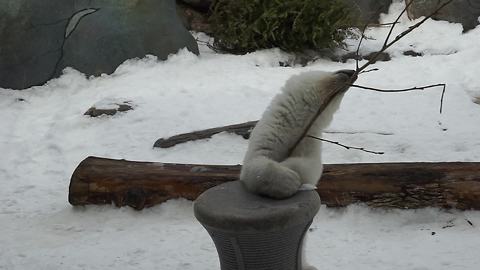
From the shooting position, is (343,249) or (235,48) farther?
(235,48)

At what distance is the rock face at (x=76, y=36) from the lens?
6.63m

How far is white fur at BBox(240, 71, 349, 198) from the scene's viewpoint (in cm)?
241

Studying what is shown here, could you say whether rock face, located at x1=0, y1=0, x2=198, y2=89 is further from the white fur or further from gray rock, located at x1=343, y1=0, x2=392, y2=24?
the white fur

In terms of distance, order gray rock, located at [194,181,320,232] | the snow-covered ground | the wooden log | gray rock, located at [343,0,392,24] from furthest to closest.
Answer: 1. gray rock, located at [343,0,392,24]
2. the wooden log
3. the snow-covered ground
4. gray rock, located at [194,181,320,232]

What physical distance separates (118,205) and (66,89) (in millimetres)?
2888

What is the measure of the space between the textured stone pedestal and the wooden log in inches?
55.6

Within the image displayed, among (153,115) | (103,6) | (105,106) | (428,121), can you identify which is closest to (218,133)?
(153,115)

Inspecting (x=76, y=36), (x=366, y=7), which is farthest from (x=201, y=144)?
(x=366, y=7)

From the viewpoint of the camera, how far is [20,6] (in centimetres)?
670

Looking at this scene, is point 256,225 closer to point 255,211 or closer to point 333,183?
point 255,211

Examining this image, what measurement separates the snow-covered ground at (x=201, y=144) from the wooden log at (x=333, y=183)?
0.21 ft

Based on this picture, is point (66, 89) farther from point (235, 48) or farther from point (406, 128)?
point (406, 128)

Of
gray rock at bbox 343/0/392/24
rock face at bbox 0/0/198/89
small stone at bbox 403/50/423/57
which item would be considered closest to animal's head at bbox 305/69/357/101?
rock face at bbox 0/0/198/89

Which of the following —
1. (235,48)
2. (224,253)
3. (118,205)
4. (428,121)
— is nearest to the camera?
(224,253)
